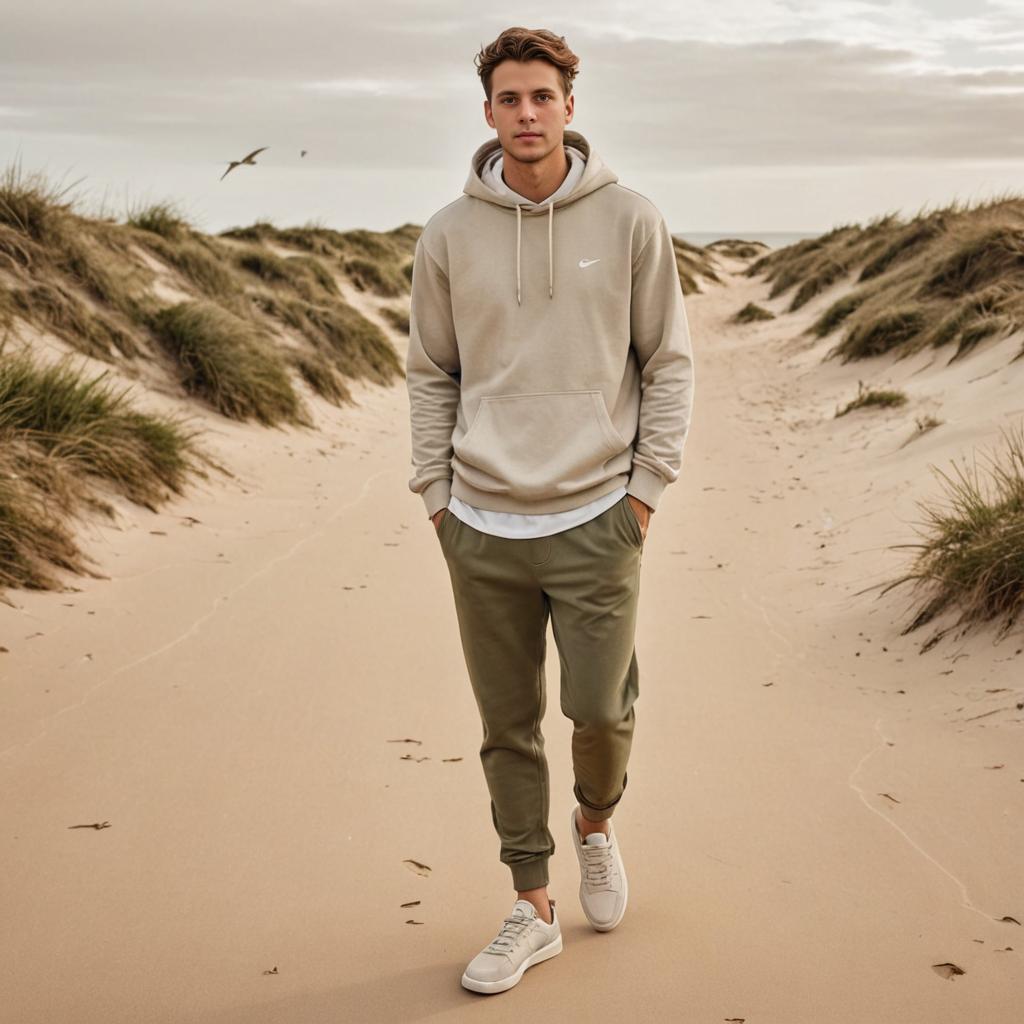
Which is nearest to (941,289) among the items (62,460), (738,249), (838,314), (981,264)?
(981,264)

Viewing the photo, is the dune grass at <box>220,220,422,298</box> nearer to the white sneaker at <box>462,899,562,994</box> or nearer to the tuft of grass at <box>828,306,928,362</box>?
the tuft of grass at <box>828,306,928,362</box>

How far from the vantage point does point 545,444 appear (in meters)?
2.90

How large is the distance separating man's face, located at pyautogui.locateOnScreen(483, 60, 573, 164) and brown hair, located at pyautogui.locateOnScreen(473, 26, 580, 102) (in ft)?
0.05

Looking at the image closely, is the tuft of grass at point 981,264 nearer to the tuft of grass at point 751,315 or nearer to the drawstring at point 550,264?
the tuft of grass at point 751,315

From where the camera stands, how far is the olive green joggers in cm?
292

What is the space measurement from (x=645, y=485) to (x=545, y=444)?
264 mm

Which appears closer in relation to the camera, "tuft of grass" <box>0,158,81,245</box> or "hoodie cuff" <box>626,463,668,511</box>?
"hoodie cuff" <box>626,463,668,511</box>

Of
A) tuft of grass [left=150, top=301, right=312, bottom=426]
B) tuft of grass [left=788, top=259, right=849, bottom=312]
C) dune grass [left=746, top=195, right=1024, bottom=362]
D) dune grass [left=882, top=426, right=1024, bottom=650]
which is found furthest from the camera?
tuft of grass [left=788, top=259, right=849, bottom=312]

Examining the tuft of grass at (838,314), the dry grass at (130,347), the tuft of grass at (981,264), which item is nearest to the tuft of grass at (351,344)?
the dry grass at (130,347)

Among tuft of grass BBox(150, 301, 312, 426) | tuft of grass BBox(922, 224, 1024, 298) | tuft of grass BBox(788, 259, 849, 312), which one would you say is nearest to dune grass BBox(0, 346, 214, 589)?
tuft of grass BBox(150, 301, 312, 426)

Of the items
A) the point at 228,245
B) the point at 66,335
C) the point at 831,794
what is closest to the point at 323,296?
the point at 228,245

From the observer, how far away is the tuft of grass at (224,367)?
35.8 feet

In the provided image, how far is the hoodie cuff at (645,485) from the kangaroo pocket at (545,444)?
83 mm

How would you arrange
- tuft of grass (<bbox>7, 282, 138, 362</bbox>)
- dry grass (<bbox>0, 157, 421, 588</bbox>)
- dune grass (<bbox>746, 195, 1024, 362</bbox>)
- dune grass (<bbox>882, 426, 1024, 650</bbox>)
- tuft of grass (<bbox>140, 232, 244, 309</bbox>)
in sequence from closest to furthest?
1. dune grass (<bbox>882, 426, 1024, 650</bbox>)
2. dry grass (<bbox>0, 157, 421, 588</bbox>)
3. tuft of grass (<bbox>7, 282, 138, 362</bbox>)
4. dune grass (<bbox>746, 195, 1024, 362</bbox>)
5. tuft of grass (<bbox>140, 232, 244, 309</bbox>)
